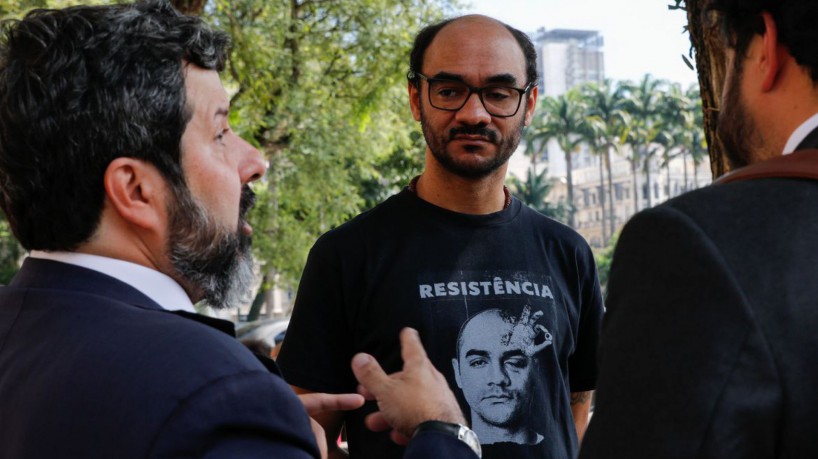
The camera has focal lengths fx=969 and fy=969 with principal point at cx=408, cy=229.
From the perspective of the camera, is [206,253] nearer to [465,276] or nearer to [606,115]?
[465,276]

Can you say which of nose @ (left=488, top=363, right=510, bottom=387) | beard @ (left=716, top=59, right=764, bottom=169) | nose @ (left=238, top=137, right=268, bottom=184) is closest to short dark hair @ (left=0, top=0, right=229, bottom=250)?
nose @ (left=238, top=137, right=268, bottom=184)

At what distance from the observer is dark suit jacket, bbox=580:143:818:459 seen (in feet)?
4.36

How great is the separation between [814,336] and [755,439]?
16cm

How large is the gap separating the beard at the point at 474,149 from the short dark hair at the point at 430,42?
0.21m

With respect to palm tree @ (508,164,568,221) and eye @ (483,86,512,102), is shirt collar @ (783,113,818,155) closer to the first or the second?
eye @ (483,86,512,102)

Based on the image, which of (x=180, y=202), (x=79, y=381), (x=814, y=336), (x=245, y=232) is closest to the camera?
(x=814, y=336)

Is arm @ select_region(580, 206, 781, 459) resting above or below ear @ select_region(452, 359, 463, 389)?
above

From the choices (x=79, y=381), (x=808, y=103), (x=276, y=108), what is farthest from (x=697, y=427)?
(x=276, y=108)

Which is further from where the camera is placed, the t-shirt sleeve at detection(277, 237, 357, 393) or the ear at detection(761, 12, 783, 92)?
the t-shirt sleeve at detection(277, 237, 357, 393)

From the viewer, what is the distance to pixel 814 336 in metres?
1.34

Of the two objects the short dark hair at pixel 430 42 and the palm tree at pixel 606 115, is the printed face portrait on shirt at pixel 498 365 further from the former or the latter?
the palm tree at pixel 606 115

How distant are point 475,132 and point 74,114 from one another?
156 cm

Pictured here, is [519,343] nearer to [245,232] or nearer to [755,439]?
[245,232]

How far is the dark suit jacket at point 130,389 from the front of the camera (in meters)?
1.41
